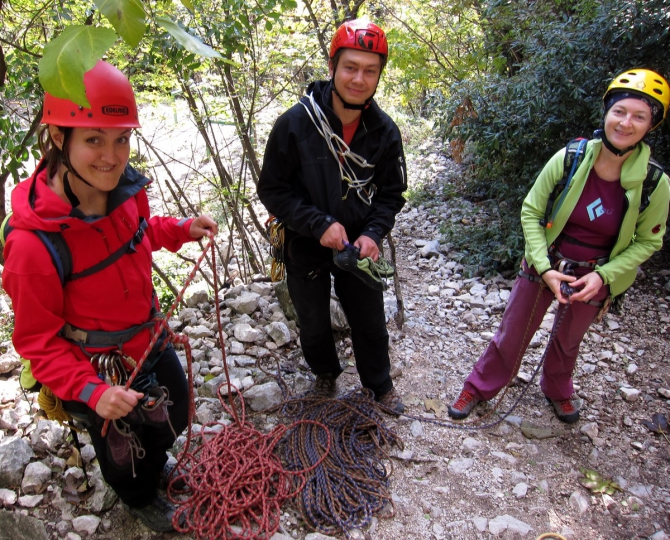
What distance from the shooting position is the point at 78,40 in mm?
792

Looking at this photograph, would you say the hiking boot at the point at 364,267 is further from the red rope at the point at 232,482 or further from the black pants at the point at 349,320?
the red rope at the point at 232,482

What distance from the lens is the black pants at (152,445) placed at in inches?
81.5

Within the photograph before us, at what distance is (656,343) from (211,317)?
373cm

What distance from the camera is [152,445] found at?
2266 millimetres

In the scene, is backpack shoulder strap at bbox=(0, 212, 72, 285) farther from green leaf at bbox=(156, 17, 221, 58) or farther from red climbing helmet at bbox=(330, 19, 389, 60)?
red climbing helmet at bbox=(330, 19, 389, 60)

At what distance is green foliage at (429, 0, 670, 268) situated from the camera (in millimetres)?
4129

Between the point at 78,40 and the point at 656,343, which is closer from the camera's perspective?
the point at 78,40

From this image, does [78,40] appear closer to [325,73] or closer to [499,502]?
[499,502]

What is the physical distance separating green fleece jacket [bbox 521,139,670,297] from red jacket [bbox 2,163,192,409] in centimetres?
199

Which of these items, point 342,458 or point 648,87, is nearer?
point 648,87

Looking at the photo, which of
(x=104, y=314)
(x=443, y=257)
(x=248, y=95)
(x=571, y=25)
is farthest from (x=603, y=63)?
(x=104, y=314)

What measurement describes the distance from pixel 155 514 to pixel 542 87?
4.58 meters

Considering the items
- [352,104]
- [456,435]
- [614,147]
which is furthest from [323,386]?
[614,147]

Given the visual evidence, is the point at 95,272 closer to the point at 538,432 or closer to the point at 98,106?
the point at 98,106
